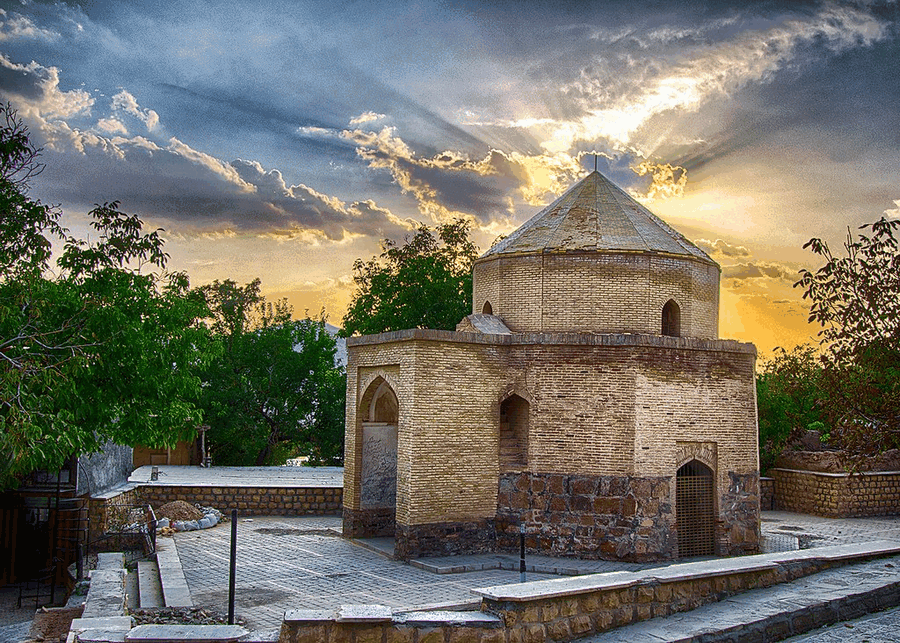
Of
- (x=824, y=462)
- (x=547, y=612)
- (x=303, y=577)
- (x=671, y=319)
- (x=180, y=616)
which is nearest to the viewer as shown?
(x=547, y=612)

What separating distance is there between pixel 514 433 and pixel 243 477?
10.7 metres

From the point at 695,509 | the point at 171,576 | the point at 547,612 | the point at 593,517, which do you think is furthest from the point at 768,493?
the point at 547,612

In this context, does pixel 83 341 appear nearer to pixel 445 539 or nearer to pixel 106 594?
pixel 106 594

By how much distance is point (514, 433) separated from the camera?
1518cm

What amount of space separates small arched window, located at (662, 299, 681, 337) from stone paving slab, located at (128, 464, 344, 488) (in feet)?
29.3

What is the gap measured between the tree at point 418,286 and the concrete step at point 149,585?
1672cm

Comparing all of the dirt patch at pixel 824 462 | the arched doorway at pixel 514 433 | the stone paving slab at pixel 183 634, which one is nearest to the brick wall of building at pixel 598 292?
the arched doorway at pixel 514 433

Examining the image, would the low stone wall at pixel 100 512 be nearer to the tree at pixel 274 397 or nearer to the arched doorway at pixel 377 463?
the arched doorway at pixel 377 463

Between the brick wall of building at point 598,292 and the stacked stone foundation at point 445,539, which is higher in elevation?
the brick wall of building at point 598,292

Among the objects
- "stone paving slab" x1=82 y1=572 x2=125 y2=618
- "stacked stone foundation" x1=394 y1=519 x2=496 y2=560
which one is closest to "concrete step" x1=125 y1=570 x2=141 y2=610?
"stone paving slab" x1=82 y1=572 x2=125 y2=618

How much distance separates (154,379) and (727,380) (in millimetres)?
9908

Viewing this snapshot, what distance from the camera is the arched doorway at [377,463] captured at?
16.2 meters

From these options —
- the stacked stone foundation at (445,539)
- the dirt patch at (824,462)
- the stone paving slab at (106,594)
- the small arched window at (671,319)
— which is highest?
the small arched window at (671,319)

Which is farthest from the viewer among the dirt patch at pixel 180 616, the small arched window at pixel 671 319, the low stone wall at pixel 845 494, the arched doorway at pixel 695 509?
the low stone wall at pixel 845 494
